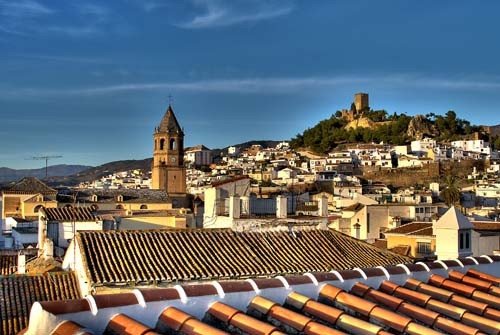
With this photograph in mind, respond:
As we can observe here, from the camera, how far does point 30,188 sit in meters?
48.1

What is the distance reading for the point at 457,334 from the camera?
482cm

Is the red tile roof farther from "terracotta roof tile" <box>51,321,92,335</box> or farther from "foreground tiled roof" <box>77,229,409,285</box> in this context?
"terracotta roof tile" <box>51,321,92,335</box>

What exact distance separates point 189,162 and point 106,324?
11721 cm

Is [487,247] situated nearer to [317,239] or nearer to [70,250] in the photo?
[317,239]

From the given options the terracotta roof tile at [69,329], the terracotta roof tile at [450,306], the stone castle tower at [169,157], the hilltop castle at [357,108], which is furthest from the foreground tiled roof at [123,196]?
the hilltop castle at [357,108]

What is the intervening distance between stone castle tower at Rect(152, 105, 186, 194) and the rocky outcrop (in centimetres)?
5609

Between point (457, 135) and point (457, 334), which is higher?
point (457, 135)

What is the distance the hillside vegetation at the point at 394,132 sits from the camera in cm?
10956

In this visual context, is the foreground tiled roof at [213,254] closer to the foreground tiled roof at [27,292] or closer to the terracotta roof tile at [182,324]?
the foreground tiled roof at [27,292]

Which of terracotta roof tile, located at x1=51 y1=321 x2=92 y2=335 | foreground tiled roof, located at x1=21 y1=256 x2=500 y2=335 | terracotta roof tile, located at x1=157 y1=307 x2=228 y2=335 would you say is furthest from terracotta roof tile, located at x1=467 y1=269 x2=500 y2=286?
terracotta roof tile, located at x1=51 y1=321 x2=92 y2=335

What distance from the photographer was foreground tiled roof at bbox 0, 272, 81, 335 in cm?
1251

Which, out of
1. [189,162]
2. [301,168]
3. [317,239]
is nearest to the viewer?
[317,239]

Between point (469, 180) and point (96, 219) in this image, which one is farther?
point (469, 180)

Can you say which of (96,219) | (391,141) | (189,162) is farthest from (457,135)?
(96,219)
